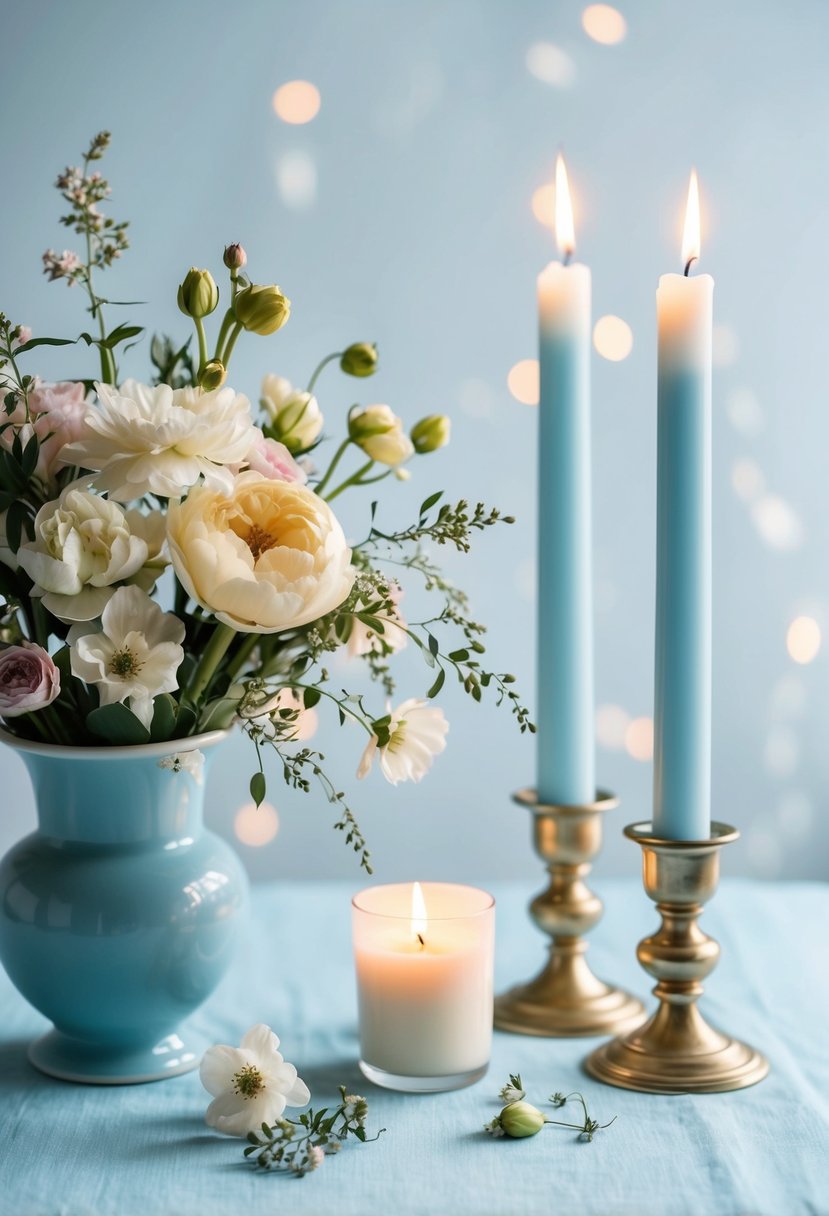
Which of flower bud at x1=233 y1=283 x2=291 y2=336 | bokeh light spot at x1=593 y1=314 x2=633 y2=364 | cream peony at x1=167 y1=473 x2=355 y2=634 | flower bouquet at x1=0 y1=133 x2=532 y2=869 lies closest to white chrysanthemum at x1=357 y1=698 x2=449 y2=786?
flower bouquet at x1=0 y1=133 x2=532 y2=869

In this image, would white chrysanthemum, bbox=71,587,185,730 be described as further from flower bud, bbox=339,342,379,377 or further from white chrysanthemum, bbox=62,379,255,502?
flower bud, bbox=339,342,379,377

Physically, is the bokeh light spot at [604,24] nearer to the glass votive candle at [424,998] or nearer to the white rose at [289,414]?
the white rose at [289,414]

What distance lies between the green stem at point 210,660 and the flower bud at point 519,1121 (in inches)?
10.3

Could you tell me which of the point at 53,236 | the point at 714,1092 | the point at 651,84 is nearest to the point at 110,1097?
the point at 714,1092

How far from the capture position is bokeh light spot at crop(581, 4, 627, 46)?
107cm

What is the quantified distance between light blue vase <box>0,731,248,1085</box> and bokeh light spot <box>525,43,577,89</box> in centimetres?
70

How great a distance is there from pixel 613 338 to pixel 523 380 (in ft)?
0.29

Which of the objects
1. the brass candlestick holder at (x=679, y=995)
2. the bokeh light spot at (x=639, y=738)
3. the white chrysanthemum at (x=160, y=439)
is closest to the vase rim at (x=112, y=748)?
the white chrysanthemum at (x=160, y=439)

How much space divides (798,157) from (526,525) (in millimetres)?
403

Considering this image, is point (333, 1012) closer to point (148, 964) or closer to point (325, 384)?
point (148, 964)

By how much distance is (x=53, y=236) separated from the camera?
104 cm

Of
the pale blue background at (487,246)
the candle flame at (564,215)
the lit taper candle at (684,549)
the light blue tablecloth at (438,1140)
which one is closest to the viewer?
the light blue tablecloth at (438,1140)

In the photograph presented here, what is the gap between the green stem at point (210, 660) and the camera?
2.10 ft

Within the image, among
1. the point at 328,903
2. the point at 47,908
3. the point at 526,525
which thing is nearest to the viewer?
the point at 47,908
